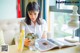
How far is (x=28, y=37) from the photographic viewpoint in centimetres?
171

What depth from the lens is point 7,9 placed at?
3.21 meters

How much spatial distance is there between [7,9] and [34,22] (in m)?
1.07

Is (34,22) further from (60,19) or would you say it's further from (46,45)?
(60,19)

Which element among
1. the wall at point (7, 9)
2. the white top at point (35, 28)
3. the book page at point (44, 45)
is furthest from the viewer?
the wall at point (7, 9)

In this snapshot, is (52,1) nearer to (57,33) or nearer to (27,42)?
(57,33)

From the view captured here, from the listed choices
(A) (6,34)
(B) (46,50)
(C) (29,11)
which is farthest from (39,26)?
(B) (46,50)

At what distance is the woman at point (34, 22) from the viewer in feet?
7.30

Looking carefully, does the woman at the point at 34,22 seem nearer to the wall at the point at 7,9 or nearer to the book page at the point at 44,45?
the book page at the point at 44,45

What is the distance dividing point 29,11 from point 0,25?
0.57m

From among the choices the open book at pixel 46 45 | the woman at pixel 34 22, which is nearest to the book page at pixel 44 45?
the open book at pixel 46 45

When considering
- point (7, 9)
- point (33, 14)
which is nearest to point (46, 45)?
point (33, 14)

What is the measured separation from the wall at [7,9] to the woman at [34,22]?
0.95 meters

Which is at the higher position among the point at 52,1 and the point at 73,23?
the point at 52,1

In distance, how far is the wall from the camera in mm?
3131
